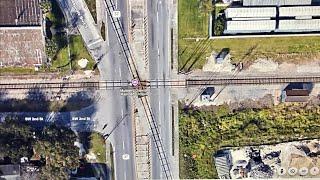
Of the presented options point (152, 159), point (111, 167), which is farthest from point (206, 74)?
point (111, 167)

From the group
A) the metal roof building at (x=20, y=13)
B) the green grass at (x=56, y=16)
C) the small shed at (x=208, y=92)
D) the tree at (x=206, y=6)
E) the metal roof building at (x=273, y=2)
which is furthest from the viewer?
the small shed at (x=208, y=92)

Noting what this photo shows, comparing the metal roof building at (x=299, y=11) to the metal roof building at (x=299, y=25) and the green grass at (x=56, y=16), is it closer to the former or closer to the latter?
the metal roof building at (x=299, y=25)

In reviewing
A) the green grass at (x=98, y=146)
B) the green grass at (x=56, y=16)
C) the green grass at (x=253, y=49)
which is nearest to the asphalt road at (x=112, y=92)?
the green grass at (x=56, y=16)

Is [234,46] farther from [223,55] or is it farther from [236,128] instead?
[236,128]

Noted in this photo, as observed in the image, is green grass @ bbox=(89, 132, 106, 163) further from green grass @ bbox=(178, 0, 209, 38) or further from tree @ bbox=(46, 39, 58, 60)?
green grass @ bbox=(178, 0, 209, 38)

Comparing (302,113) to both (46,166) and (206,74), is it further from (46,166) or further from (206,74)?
(46,166)
